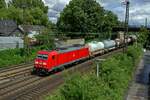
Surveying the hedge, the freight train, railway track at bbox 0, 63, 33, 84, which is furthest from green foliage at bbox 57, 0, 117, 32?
railway track at bbox 0, 63, 33, 84

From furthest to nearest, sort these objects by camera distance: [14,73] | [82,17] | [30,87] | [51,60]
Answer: [82,17] < [14,73] < [51,60] < [30,87]

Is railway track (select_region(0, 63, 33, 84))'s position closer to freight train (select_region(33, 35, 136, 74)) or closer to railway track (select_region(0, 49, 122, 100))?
railway track (select_region(0, 49, 122, 100))

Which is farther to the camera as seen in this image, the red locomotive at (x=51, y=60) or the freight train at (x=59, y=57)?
the freight train at (x=59, y=57)

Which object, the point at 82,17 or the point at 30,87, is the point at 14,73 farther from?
the point at 82,17

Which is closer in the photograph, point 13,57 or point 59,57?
point 59,57

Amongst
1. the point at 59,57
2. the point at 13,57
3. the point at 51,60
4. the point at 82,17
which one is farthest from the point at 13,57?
the point at 82,17

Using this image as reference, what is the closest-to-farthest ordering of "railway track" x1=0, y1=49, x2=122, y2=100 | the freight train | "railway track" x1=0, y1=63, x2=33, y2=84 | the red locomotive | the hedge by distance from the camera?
1. "railway track" x1=0, y1=49, x2=122, y2=100
2. "railway track" x1=0, y1=63, x2=33, y2=84
3. the red locomotive
4. the freight train
5. the hedge

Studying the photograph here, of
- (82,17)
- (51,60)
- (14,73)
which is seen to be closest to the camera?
(51,60)

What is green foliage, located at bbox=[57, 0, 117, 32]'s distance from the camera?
91.6 m

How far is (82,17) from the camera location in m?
91.1

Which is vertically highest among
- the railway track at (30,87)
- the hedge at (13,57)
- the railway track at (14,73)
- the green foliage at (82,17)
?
the green foliage at (82,17)

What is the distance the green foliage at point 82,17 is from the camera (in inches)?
3605

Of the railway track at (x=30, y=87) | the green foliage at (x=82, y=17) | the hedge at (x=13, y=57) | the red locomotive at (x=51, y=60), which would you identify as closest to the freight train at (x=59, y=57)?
the red locomotive at (x=51, y=60)

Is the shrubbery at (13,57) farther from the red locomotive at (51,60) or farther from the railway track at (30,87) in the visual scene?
the railway track at (30,87)
